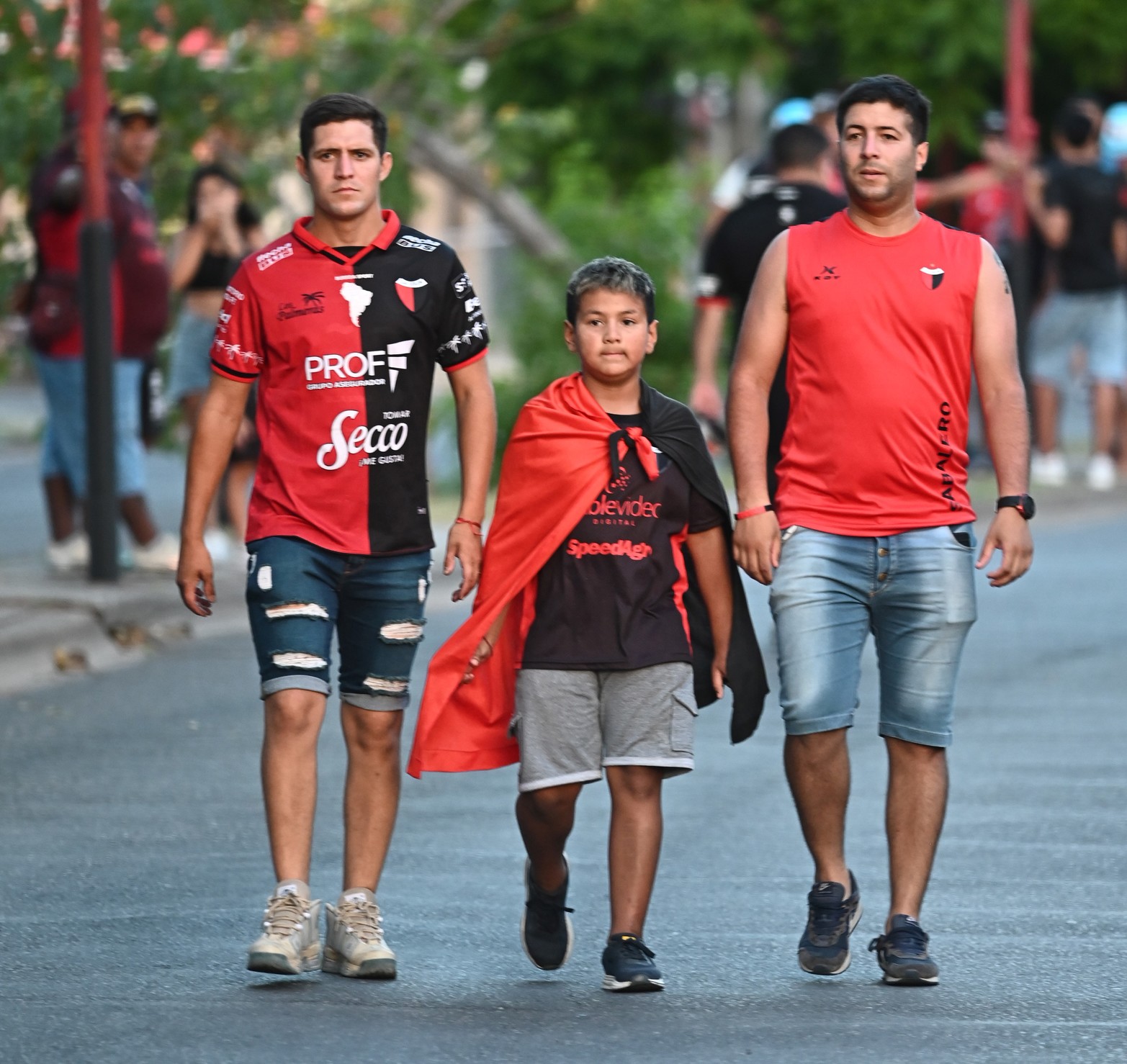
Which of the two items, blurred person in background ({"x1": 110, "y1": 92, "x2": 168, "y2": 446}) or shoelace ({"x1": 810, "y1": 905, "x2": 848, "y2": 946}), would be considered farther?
blurred person in background ({"x1": 110, "y1": 92, "x2": 168, "y2": 446})

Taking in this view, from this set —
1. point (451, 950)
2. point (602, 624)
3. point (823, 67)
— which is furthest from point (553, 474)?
point (823, 67)

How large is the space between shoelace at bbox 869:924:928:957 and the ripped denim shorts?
1.18 meters

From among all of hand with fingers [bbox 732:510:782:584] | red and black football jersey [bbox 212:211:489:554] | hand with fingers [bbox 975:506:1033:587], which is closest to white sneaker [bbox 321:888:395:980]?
red and black football jersey [bbox 212:211:489:554]

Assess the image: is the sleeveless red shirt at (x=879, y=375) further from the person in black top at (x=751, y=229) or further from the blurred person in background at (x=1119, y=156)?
the blurred person in background at (x=1119, y=156)

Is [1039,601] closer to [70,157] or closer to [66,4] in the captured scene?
[70,157]

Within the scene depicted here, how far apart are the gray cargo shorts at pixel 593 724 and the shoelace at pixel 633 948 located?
344 millimetres

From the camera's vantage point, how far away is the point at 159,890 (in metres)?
6.22

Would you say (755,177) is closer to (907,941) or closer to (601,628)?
(601,628)

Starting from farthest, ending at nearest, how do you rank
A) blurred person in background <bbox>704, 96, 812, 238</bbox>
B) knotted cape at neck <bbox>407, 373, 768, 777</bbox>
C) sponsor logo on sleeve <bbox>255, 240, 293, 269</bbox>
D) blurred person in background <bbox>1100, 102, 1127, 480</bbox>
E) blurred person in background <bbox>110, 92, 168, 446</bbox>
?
blurred person in background <bbox>1100, 102, 1127, 480</bbox> < blurred person in background <bbox>110, 92, 168, 446</bbox> < blurred person in background <bbox>704, 96, 812, 238</bbox> < sponsor logo on sleeve <bbox>255, 240, 293, 269</bbox> < knotted cape at neck <bbox>407, 373, 768, 777</bbox>

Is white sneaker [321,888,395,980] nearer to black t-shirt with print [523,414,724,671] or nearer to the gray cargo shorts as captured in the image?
the gray cargo shorts

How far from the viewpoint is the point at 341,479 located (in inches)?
214

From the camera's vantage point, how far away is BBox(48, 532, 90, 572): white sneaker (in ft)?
38.0

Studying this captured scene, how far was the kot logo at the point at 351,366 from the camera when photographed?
5402 mm

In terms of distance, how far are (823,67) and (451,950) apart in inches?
805
